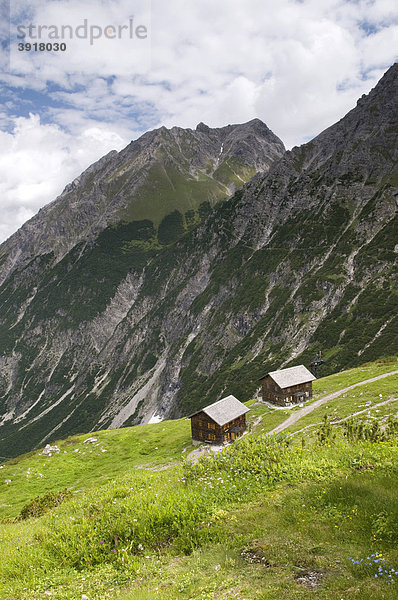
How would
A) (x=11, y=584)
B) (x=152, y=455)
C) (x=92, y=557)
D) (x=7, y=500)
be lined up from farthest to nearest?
(x=152, y=455), (x=7, y=500), (x=92, y=557), (x=11, y=584)

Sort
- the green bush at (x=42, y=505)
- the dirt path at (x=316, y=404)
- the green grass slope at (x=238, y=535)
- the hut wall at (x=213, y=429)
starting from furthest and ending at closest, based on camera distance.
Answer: the hut wall at (x=213, y=429) < the dirt path at (x=316, y=404) < the green bush at (x=42, y=505) < the green grass slope at (x=238, y=535)

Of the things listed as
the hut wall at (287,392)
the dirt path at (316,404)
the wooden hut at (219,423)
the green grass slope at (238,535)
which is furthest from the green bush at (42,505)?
the hut wall at (287,392)

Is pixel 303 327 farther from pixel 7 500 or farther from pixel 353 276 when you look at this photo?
pixel 7 500

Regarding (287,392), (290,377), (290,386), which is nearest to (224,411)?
(287,392)

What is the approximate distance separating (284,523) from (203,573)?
3.22m

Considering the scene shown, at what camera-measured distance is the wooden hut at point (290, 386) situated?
7344cm

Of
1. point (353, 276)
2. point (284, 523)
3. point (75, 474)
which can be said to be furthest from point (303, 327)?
point (284, 523)

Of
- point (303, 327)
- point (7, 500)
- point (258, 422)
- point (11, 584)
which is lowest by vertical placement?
point (7, 500)

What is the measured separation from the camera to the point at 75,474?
5994cm

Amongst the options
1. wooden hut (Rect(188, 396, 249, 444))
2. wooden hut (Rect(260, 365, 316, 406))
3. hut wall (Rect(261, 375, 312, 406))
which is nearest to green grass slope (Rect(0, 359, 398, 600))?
wooden hut (Rect(188, 396, 249, 444))

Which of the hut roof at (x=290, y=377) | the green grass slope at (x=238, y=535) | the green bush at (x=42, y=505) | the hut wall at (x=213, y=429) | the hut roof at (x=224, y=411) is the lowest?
the hut wall at (x=213, y=429)

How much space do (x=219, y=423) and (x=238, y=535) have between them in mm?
52156

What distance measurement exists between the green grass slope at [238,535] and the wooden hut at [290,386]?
55558mm

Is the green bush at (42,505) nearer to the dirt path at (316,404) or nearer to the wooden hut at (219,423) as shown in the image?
the dirt path at (316,404)
